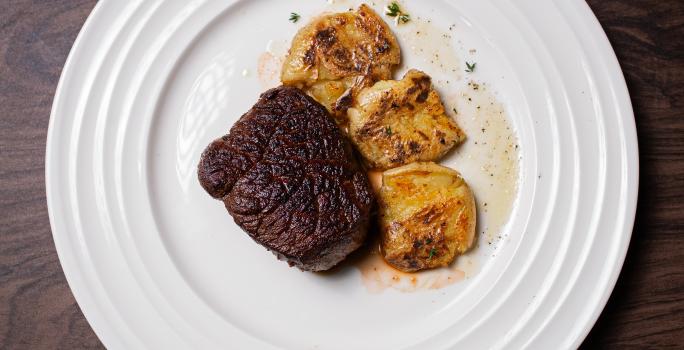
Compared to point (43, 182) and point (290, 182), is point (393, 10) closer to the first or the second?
point (290, 182)

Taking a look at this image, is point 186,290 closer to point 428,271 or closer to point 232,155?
point 232,155

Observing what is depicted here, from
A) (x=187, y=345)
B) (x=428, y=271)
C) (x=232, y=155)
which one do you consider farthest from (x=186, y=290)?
(x=428, y=271)

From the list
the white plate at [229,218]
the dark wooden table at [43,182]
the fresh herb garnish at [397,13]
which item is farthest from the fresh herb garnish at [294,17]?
the dark wooden table at [43,182]

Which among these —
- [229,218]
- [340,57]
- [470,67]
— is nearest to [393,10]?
[340,57]

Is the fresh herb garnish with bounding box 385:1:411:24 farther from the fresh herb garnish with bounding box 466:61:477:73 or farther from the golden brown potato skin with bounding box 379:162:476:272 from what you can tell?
the golden brown potato skin with bounding box 379:162:476:272

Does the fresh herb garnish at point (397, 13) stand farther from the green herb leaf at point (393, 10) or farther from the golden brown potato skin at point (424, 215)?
the golden brown potato skin at point (424, 215)
